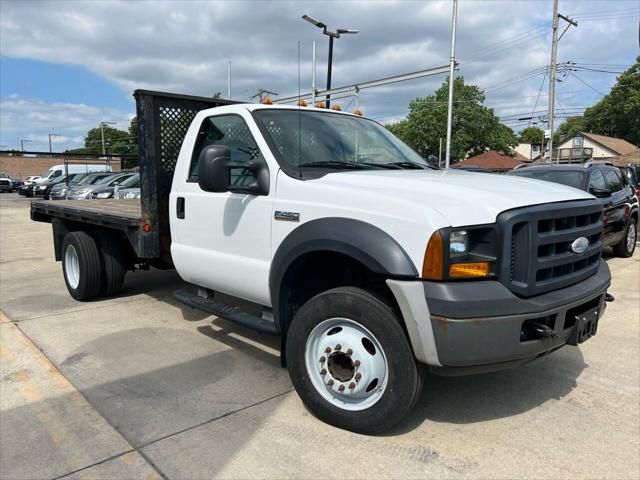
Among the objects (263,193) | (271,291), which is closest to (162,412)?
(271,291)

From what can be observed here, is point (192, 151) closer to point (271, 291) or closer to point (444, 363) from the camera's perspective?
point (271, 291)

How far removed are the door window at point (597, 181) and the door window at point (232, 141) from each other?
256 inches

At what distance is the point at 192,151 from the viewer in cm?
450

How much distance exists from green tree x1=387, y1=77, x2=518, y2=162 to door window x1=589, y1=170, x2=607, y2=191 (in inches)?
2080

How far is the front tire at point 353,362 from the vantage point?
2.86 metres

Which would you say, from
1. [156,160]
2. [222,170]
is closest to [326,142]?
[222,170]

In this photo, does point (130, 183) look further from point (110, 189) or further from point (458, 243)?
point (458, 243)

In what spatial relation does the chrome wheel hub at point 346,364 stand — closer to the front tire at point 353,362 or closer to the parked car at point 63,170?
the front tire at point 353,362

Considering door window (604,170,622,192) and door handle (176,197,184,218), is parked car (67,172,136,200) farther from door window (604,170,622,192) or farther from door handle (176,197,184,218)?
door window (604,170,622,192)

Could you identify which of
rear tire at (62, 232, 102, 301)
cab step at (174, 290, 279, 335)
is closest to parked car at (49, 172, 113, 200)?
rear tire at (62, 232, 102, 301)

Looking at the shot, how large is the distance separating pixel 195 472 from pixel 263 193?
1.83 meters

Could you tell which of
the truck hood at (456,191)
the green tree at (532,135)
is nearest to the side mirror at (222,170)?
the truck hood at (456,191)

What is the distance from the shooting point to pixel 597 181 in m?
8.80

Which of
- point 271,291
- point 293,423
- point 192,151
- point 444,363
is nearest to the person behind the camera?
point 444,363
